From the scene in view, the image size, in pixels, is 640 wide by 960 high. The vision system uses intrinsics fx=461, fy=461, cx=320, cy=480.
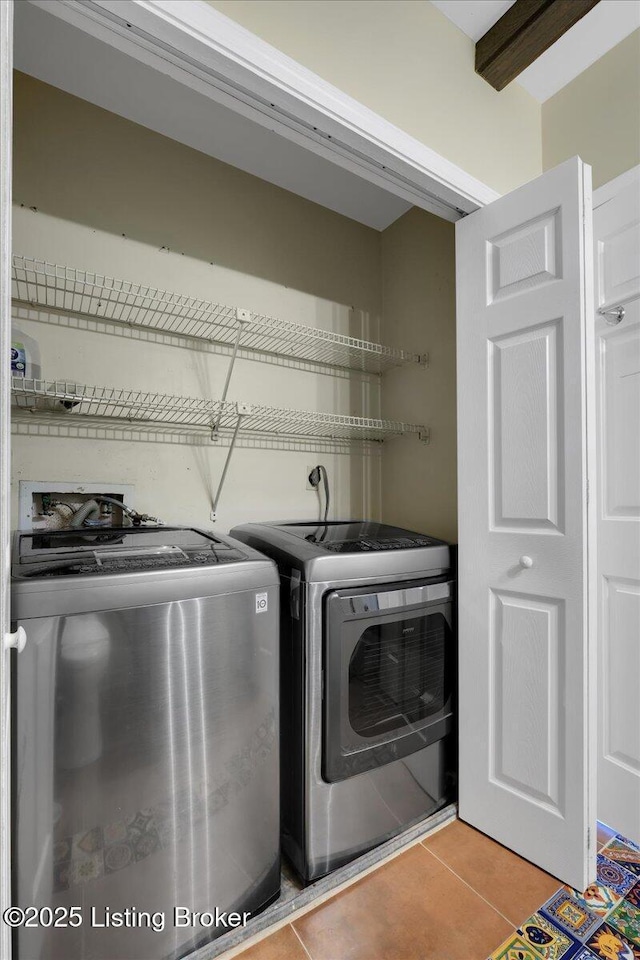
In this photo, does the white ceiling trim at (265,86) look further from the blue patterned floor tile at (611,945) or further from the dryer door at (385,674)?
the blue patterned floor tile at (611,945)

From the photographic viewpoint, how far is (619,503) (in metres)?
1.56

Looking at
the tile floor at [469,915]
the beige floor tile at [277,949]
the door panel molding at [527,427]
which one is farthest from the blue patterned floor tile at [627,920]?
the door panel molding at [527,427]

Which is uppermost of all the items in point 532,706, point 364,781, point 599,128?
point 599,128

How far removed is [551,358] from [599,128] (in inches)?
39.2

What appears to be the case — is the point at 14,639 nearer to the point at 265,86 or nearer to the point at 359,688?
the point at 359,688

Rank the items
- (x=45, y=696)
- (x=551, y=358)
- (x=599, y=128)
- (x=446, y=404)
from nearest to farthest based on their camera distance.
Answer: (x=45, y=696) < (x=551, y=358) < (x=599, y=128) < (x=446, y=404)

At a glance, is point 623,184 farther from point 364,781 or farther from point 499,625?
point 364,781

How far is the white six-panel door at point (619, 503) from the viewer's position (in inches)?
59.2

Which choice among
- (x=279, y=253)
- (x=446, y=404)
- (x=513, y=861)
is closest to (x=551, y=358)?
(x=446, y=404)

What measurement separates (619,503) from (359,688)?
106 centimetres

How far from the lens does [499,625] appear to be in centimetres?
148

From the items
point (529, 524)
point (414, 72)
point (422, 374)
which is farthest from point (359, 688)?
point (414, 72)

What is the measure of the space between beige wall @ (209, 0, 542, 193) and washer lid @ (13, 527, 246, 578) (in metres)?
1.25

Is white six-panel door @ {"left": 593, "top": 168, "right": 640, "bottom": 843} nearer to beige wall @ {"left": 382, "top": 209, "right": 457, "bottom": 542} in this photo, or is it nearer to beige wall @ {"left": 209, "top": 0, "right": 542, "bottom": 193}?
beige wall @ {"left": 209, "top": 0, "right": 542, "bottom": 193}
